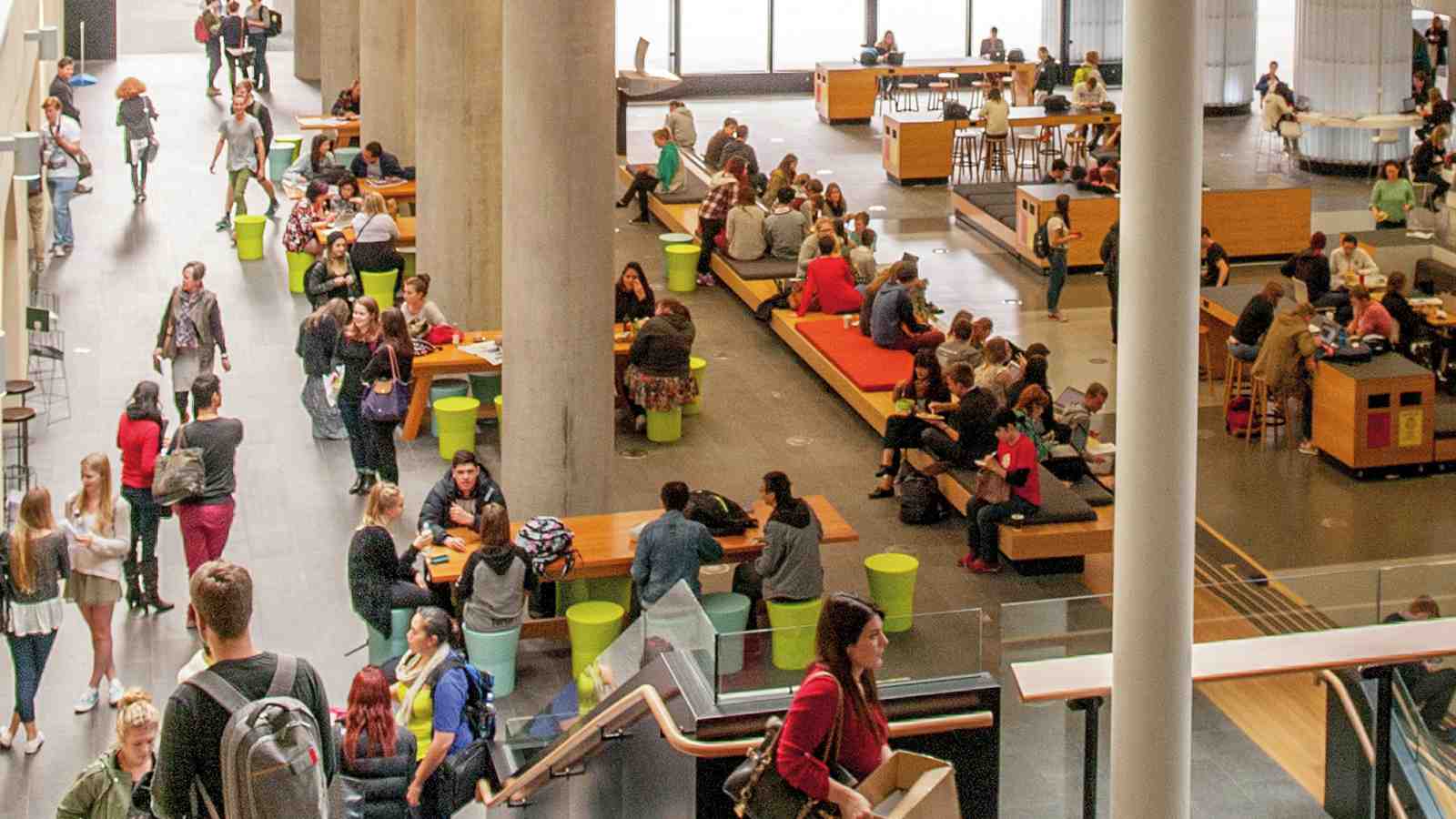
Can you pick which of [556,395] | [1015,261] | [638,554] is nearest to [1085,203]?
[1015,261]

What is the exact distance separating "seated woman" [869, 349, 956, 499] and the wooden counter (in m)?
16.3

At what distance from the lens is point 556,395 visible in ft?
40.5

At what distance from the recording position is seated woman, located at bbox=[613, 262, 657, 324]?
15.4 metres

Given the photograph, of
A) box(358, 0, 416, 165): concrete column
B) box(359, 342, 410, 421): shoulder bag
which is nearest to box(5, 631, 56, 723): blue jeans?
box(359, 342, 410, 421): shoulder bag

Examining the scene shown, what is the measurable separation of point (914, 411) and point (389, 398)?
3495 millimetres

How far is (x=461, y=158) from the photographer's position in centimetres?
1650

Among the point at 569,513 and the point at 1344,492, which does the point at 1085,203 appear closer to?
the point at 1344,492

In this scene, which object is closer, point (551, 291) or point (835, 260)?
point (551, 291)

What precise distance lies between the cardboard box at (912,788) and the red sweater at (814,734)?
0.11m

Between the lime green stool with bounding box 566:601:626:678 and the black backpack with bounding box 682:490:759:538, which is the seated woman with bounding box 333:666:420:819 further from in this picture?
the black backpack with bounding box 682:490:759:538

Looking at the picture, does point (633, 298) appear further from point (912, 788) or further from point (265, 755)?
point (265, 755)

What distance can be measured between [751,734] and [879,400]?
7429 millimetres

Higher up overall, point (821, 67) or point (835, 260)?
point (821, 67)

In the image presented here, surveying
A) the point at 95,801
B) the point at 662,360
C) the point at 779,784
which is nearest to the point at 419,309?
the point at 662,360
